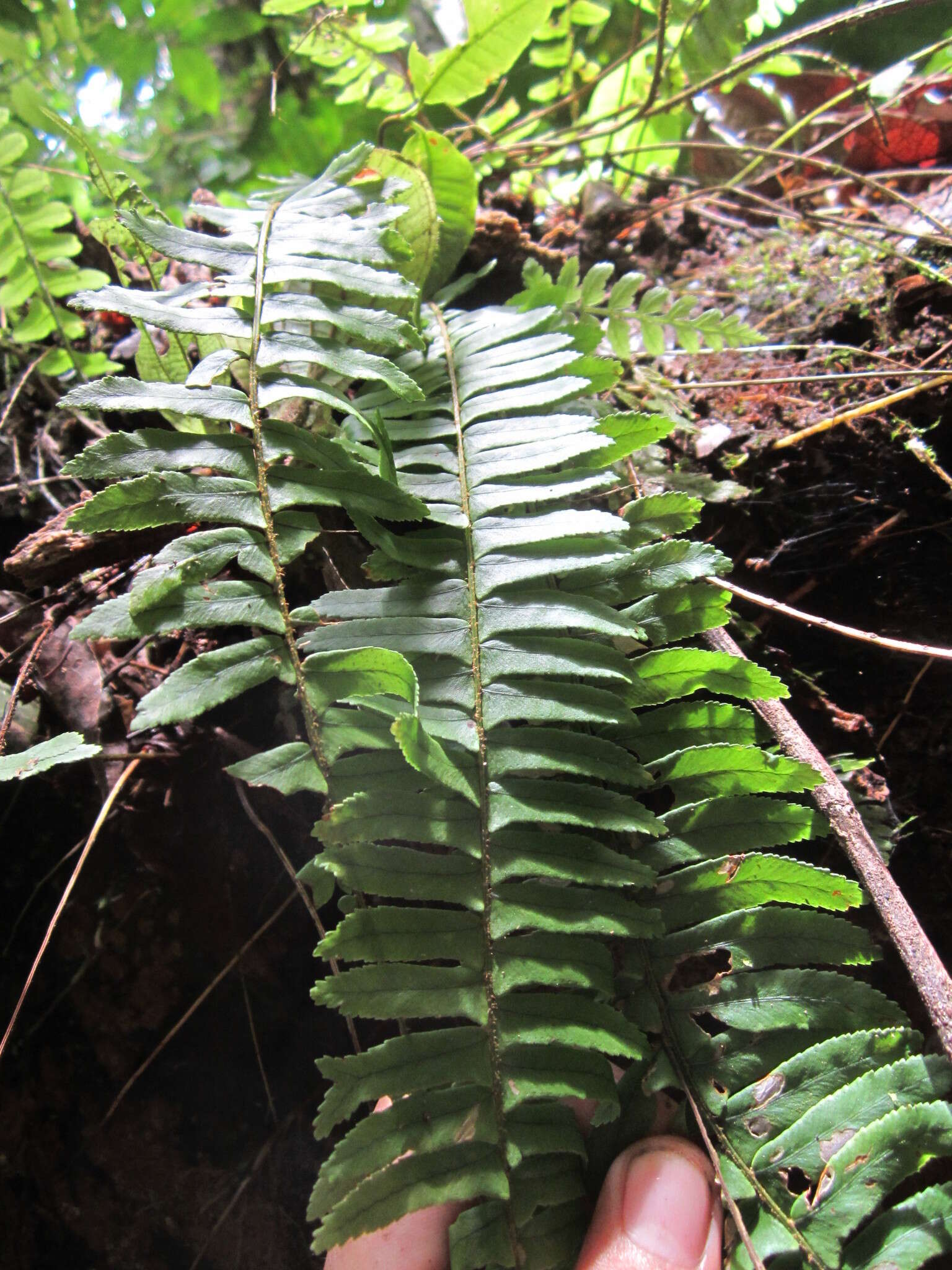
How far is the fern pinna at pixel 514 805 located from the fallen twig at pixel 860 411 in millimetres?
562

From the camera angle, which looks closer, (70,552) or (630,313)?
(70,552)

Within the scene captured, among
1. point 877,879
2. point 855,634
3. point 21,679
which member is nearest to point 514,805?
point 877,879

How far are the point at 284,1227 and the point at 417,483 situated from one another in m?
1.60

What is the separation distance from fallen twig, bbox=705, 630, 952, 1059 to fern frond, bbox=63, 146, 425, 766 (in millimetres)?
712

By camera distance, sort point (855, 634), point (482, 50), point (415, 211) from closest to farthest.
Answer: point (855, 634)
point (415, 211)
point (482, 50)

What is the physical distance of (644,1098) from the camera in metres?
1.03

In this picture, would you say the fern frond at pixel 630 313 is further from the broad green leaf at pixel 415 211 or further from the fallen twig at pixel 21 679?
the fallen twig at pixel 21 679

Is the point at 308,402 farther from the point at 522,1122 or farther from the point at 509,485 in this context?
the point at 522,1122

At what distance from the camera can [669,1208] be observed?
0.92 metres

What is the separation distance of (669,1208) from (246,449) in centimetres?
119

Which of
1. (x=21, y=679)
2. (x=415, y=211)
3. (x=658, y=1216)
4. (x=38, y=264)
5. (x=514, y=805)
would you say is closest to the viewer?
(x=658, y=1216)

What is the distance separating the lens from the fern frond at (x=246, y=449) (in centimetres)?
104

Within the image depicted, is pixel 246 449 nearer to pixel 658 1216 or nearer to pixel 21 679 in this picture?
pixel 21 679

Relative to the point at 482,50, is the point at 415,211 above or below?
below
